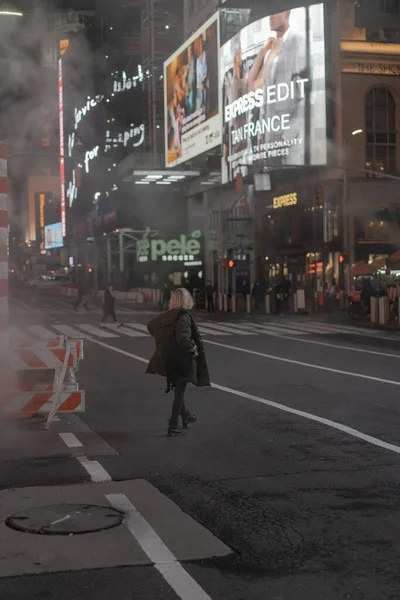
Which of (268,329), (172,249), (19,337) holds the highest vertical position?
(172,249)

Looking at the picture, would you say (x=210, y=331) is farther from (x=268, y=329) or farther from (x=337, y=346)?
(x=337, y=346)

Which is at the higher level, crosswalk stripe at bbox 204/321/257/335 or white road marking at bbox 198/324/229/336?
white road marking at bbox 198/324/229/336

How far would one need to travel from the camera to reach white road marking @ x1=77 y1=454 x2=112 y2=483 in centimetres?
688

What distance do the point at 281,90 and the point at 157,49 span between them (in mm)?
16437

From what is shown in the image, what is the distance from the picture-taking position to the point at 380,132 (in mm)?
44094

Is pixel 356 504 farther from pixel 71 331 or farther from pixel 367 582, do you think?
pixel 71 331

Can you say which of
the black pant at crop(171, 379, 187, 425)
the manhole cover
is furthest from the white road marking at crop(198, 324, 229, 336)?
the manhole cover

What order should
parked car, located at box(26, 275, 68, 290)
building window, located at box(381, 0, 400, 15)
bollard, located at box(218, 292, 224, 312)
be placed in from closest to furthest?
bollard, located at box(218, 292, 224, 312), building window, located at box(381, 0, 400, 15), parked car, located at box(26, 275, 68, 290)

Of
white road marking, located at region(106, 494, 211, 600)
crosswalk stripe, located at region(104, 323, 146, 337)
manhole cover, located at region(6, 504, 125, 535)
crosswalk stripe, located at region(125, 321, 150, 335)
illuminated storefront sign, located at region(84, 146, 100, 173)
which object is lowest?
crosswalk stripe, located at region(125, 321, 150, 335)

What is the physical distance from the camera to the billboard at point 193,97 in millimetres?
47069

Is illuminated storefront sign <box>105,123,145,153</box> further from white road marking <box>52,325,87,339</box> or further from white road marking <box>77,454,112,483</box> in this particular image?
white road marking <box>77,454,112,483</box>

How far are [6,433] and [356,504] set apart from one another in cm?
424

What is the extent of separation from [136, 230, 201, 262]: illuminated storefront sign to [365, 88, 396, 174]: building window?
10.8 m

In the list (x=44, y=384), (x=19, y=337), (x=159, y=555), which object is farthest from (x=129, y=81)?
(x=159, y=555)
